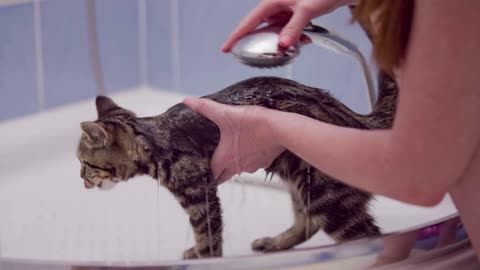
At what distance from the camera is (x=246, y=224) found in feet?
3.02

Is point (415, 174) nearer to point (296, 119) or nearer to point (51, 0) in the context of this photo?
point (296, 119)

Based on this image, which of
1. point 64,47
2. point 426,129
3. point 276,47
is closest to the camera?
point 426,129

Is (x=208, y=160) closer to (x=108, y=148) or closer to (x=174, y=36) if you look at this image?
(x=108, y=148)

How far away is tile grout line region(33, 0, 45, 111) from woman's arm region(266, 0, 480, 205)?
2.27 feet

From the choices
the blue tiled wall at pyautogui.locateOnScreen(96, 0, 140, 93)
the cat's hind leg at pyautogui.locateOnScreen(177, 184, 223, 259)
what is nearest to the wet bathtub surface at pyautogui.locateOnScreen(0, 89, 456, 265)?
the cat's hind leg at pyautogui.locateOnScreen(177, 184, 223, 259)

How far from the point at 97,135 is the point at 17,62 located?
1.51 ft

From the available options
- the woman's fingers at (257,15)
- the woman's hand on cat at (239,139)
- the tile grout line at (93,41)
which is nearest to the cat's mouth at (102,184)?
the woman's hand on cat at (239,139)

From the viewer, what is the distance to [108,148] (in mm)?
864

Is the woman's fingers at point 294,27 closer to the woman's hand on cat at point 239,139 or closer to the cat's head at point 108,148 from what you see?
the woman's hand on cat at point 239,139

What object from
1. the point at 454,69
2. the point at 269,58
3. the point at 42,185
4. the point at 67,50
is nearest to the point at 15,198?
the point at 42,185

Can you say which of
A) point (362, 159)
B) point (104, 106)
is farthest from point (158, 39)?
point (362, 159)

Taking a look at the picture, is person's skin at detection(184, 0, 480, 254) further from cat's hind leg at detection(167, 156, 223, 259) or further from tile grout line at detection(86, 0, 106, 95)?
tile grout line at detection(86, 0, 106, 95)

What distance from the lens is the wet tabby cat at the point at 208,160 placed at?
80 centimetres

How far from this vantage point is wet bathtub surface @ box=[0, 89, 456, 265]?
82cm
